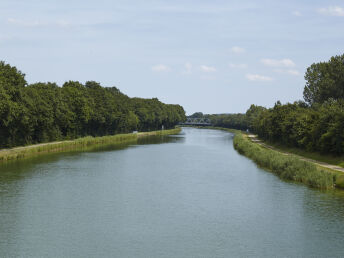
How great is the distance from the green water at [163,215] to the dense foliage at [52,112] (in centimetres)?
1890

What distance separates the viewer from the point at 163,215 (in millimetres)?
34094

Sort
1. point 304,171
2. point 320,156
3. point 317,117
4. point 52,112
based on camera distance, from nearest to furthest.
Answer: point 304,171
point 320,156
point 317,117
point 52,112

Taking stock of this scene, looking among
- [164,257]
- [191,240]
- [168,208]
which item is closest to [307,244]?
[191,240]

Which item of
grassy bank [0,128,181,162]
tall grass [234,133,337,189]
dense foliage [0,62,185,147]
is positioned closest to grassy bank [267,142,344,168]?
tall grass [234,133,337,189]

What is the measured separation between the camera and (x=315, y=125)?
2721 inches

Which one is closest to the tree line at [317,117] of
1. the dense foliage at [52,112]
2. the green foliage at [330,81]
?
the green foliage at [330,81]

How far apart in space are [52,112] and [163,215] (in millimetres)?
62195

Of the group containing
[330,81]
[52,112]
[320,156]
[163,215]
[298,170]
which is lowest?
[163,215]

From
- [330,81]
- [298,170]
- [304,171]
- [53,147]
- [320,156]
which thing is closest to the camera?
[304,171]

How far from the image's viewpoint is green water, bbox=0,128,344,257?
26453 millimetres

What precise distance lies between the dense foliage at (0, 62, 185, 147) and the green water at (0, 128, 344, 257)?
18900mm

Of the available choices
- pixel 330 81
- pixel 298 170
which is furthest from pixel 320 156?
pixel 330 81

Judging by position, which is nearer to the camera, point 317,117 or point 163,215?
point 163,215

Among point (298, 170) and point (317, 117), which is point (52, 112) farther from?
point (298, 170)
